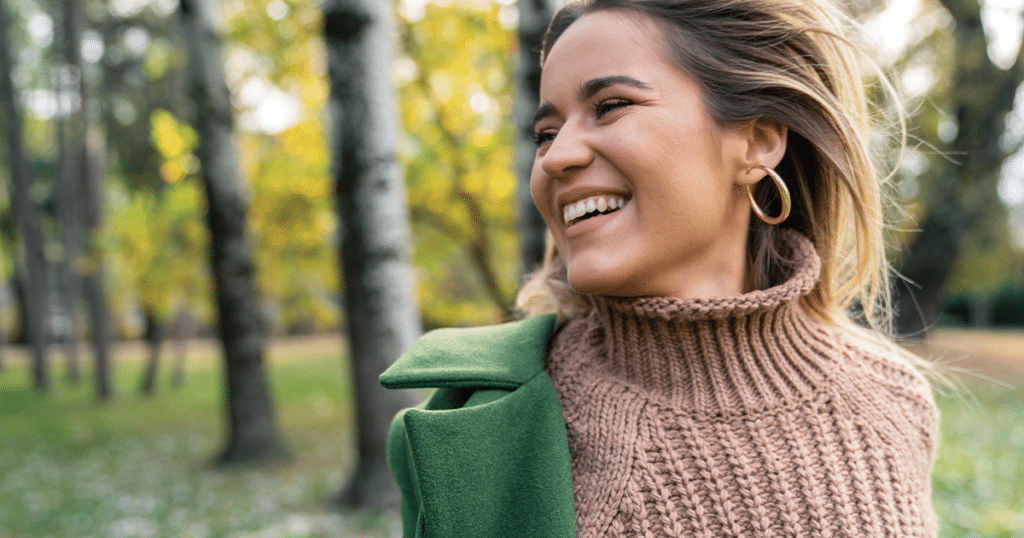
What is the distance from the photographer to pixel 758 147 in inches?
62.6

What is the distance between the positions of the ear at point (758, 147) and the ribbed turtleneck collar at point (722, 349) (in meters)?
0.24

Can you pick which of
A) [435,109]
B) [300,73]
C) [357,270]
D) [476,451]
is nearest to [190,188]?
[300,73]

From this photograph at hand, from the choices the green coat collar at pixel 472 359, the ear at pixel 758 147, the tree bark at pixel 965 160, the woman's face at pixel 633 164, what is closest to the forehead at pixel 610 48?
the woman's face at pixel 633 164

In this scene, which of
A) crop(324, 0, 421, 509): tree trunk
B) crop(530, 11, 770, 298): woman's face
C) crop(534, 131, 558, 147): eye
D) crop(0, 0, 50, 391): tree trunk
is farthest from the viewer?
crop(0, 0, 50, 391): tree trunk

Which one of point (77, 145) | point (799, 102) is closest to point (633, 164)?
point (799, 102)

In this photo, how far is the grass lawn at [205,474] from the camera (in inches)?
226

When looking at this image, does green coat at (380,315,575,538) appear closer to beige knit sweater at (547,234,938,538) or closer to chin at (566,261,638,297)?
beige knit sweater at (547,234,938,538)

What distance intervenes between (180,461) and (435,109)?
18.3 feet

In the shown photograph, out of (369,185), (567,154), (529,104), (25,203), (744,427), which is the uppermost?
(25,203)

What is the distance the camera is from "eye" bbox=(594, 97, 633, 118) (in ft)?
4.76

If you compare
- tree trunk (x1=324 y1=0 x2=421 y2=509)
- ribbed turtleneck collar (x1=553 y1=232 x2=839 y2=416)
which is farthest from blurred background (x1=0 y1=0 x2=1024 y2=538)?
ribbed turtleneck collar (x1=553 y1=232 x2=839 y2=416)

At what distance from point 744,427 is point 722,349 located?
0.17 metres

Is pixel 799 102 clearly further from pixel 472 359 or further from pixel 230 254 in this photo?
pixel 230 254

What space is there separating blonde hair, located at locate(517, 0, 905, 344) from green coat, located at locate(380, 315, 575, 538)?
0.38m
